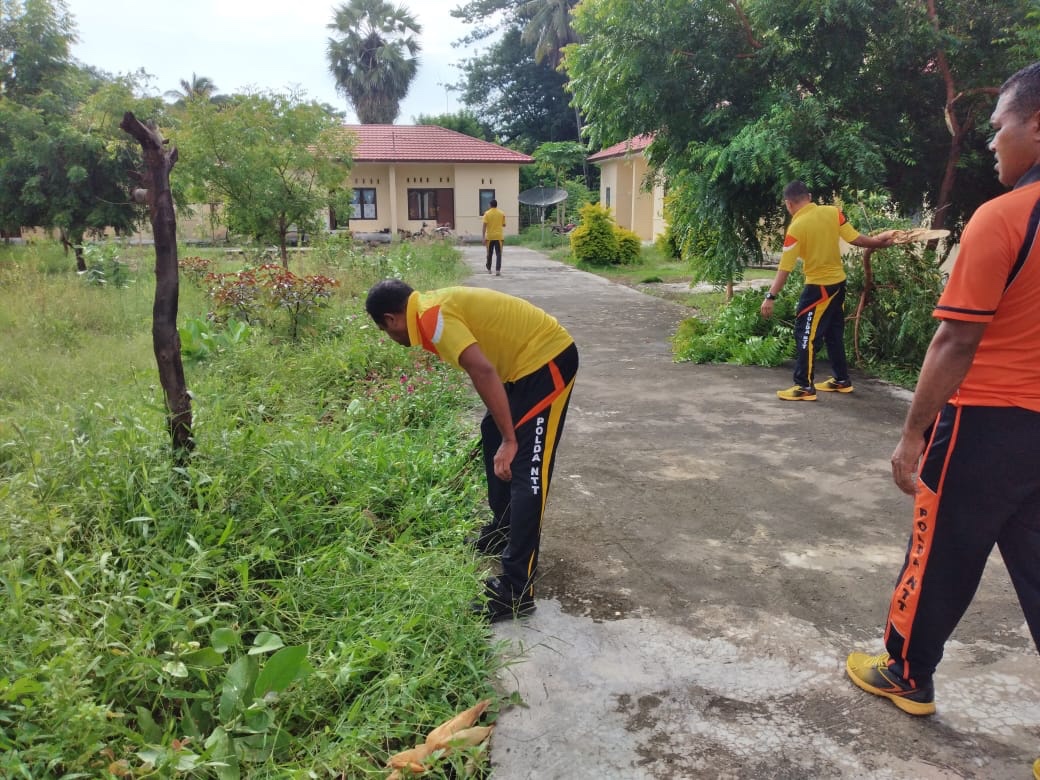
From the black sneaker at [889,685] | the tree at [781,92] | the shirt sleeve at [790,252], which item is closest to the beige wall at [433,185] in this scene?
the tree at [781,92]

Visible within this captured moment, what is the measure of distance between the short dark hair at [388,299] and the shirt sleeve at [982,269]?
1829 millimetres

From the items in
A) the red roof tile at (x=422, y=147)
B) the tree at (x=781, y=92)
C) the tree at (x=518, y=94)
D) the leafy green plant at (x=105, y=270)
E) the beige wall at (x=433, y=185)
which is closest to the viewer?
the tree at (x=781, y=92)

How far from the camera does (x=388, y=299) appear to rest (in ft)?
9.61

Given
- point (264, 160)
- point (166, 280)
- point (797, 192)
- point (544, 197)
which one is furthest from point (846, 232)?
point (544, 197)

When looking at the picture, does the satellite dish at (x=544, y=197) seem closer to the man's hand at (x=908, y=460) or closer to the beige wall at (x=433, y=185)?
the beige wall at (x=433, y=185)

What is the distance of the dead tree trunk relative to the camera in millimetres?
3168

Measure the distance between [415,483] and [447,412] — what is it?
1476mm

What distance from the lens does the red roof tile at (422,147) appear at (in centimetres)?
3094

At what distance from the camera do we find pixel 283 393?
557 cm

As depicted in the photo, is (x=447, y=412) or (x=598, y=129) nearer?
(x=447, y=412)

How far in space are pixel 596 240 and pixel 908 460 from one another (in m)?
17.8

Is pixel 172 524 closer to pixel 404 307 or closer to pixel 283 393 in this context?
pixel 404 307

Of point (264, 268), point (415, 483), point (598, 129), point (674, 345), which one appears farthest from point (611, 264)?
point (415, 483)

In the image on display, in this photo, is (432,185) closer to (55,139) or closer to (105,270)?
(55,139)
